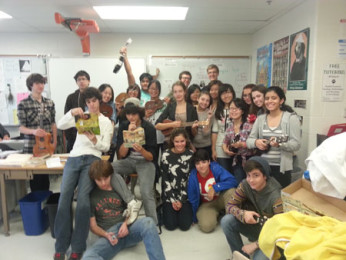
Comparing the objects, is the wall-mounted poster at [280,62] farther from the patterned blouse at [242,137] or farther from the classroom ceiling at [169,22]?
the patterned blouse at [242,137]

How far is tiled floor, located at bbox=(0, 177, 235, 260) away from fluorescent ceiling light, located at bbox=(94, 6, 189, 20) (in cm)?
258

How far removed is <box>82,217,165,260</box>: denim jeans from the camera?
1905 millimetres

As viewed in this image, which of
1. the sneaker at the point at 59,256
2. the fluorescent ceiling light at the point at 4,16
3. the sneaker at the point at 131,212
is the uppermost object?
the fluorescent ceiling light at the point at 4,16

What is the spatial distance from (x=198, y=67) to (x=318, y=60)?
7.26ft

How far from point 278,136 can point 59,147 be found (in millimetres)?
3234

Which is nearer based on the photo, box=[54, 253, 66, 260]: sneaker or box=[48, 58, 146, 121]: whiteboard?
box=[54, 253, 66, 260]: sneaker

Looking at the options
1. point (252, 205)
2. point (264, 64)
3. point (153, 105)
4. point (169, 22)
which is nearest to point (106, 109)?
point (153, 105)

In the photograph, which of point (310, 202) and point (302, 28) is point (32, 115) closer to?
point (310, 202)

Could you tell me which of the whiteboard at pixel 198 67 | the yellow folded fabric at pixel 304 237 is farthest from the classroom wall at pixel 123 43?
the yellow folded fabric at pixel 304 237

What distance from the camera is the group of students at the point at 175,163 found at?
2.00m

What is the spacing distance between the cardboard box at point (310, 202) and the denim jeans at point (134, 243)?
95 centimetres

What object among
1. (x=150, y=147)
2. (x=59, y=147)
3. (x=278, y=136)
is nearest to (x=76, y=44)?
(x=59, y=147)

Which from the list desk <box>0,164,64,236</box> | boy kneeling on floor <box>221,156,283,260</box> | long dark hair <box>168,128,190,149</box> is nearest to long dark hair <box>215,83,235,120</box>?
long dark hair <box>168,128,190,149</box>

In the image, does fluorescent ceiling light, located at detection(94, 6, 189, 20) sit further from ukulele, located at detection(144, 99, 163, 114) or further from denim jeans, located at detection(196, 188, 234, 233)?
denim jeans, located at detection(196, 188, 234, 233)
